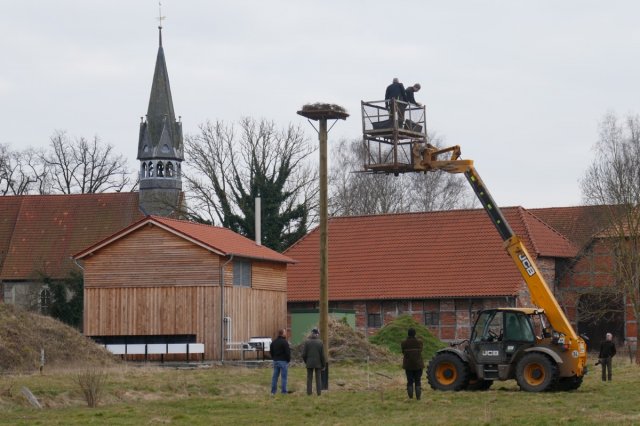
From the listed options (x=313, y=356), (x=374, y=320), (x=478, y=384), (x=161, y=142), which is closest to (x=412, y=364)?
(x=313, y=356)

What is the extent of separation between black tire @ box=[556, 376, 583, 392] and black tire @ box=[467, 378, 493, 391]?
1743 millimetres

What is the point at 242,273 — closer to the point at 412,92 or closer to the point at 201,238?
the point at 201,238

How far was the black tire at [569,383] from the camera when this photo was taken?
27.5 m

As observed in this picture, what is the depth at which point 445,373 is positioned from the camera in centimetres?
2802

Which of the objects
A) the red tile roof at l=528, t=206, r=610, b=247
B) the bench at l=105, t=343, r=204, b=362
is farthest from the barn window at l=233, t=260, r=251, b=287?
the red tile roof at l=528, t=206, r=610, b=247

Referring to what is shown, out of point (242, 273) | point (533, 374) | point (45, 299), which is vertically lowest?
point (533, 374)

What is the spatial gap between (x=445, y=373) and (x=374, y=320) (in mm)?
28078

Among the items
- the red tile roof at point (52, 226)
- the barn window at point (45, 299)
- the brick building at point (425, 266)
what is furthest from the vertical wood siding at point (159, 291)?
the red tile roof at point (52, 226)

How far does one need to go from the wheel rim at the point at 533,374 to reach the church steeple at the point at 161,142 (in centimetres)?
4970

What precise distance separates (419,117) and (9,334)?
15.0 m

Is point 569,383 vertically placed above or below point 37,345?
below

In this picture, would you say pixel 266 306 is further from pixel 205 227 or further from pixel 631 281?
pixel 631 281

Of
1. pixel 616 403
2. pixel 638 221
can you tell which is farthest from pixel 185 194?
pixel 616 403

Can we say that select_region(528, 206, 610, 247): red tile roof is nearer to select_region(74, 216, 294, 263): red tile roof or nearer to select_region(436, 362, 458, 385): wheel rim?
select_region(74, 216, 294, 263): red tile roof
